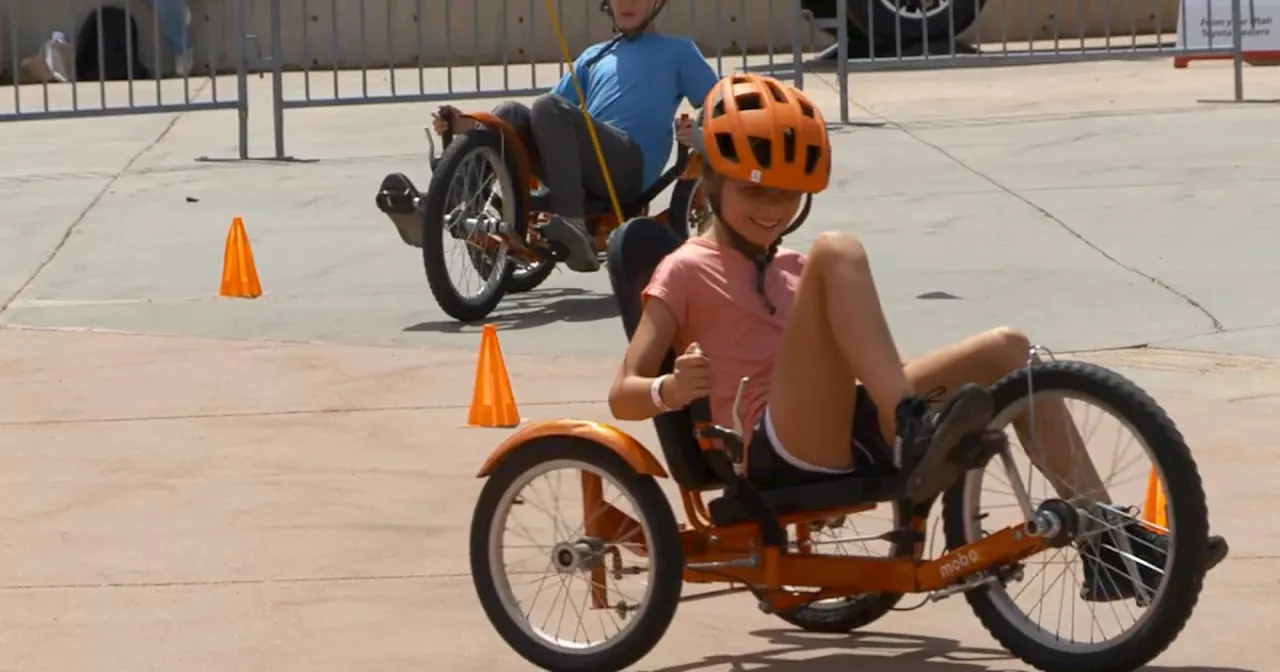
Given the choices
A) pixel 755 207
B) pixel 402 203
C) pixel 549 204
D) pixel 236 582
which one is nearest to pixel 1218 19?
pixel 549 204

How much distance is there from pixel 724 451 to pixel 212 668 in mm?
1175

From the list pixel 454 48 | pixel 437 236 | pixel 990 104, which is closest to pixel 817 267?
pixel 437 236

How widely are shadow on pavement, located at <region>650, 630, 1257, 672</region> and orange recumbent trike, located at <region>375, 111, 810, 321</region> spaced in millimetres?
3986

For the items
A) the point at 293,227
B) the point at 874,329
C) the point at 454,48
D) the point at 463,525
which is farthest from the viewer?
the point at 454,48

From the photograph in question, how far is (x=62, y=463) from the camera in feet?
23.3

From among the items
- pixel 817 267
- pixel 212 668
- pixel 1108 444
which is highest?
pixel 817 267

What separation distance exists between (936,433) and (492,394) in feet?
10.3

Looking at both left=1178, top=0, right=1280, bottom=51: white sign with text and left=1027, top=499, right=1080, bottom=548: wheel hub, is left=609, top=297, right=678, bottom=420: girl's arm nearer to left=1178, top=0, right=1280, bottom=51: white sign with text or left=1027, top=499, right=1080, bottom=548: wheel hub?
left=1027, top=499, right=1080, bottom=548: wheel hub

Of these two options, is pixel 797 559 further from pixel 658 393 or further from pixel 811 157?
pixel 811 157

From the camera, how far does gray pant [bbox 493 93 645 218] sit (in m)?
9.20

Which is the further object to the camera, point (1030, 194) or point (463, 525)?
point (1030, 194)

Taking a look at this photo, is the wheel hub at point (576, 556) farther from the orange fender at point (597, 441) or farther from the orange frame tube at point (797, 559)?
the orange fender at point (597, 441)

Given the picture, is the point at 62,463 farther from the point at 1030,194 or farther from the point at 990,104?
the point at 990,104

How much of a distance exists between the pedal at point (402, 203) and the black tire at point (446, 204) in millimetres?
66
